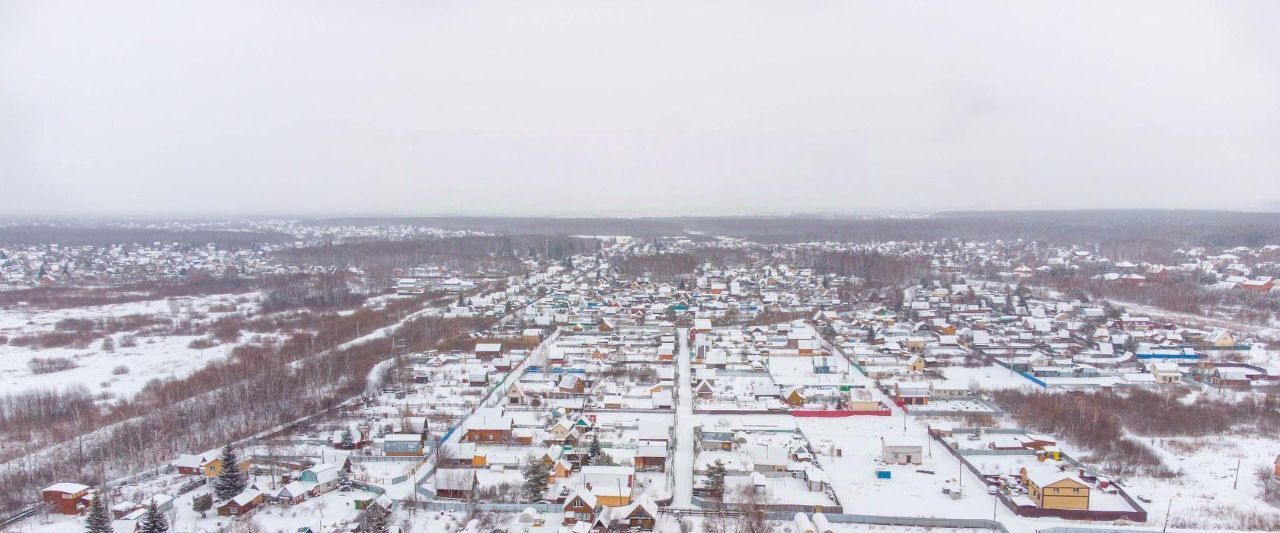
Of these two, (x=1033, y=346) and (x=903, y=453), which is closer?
(x=903, y=453)

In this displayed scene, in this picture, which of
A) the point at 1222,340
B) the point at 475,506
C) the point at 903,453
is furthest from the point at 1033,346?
the point at 475,506

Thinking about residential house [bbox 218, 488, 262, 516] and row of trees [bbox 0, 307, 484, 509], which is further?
row of trees [bbox 0, 307, 484, 509]

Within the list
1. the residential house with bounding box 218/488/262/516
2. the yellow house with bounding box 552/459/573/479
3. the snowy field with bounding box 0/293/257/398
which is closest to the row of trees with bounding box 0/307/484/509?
the snowy field with bounding box 0/293/257/398

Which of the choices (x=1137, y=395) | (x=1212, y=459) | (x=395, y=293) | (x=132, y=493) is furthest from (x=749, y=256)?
(x=132, y=493)

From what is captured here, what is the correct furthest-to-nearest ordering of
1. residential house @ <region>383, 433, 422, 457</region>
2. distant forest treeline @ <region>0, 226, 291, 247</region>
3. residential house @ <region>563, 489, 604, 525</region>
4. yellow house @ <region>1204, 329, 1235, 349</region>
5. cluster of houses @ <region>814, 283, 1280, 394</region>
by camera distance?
1. distant forest treeline @ <region>0, 226, 291, 247</region>
2. yellow house @ <region>1204, 329, 1235, 349</region>
3. cluster of houses @ <region>814, 283, 1280, 394</region>
4. residential house @ <region>383, 433, 422, 457</region>
5. residential house @ <region>563, 489, 604, 525</region>

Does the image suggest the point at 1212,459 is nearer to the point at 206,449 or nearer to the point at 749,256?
the point at 206,449

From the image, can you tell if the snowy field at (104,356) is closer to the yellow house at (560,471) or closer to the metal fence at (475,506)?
the metal fence at (475,506)

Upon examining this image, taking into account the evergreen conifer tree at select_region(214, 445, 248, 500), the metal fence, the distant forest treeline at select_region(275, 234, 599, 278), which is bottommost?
the metal fence

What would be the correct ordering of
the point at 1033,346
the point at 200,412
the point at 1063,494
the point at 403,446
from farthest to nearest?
1. the point at 1033,346
2. the point at 200,412
3. the point at 403,446
4. the point at 1063,494

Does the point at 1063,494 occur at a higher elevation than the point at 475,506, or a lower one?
higher

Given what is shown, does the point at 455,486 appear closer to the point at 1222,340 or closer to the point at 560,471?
the point at 560,471

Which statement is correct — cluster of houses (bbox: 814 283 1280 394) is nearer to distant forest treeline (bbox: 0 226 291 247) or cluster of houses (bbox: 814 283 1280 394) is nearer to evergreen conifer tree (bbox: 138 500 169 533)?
evergreen conifer tree (bbox: 138 500 169 533)
